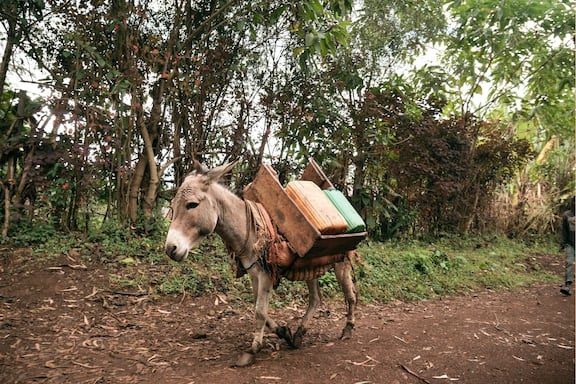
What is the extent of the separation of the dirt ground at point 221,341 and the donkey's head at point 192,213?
101 centimetres

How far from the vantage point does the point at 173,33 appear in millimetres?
5914

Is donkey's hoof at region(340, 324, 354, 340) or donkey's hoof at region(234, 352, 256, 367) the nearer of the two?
donkey's hoof at region(234, 352, 256, 367)

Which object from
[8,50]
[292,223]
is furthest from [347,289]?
[8,50]

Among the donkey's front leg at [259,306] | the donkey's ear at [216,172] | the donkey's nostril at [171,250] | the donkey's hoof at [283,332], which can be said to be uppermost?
the donkey's ear at [216,172]

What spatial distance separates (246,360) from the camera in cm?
322

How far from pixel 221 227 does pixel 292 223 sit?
0.60 meters

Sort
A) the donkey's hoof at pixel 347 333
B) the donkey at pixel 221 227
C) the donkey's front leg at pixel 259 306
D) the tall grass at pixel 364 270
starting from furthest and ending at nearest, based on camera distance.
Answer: the tall grass at pixel 364 270
the donkey's hoof at pixel 347 333
the donkey's front leg at pixel 259 306
the donkey at pixel 221 227

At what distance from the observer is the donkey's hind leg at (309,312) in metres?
3.74

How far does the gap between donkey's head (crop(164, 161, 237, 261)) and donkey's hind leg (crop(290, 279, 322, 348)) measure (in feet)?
4.60

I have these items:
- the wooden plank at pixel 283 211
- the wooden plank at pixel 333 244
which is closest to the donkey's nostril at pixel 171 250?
the wooden plank at pixel 283 211

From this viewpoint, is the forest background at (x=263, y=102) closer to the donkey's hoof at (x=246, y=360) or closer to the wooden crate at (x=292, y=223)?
the wooden crate at (x=292, y=223)

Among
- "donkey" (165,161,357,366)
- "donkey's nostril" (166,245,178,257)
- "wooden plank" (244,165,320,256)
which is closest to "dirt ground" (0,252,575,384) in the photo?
"donkey" (165,161,357,366)

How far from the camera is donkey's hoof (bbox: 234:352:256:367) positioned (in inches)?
126

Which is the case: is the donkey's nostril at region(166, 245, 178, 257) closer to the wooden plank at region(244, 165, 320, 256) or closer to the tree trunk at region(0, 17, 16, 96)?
the wooden plank at region(244, 165, 320, 256)
